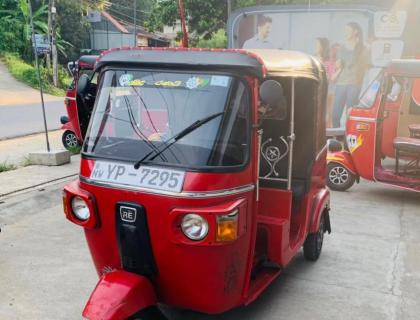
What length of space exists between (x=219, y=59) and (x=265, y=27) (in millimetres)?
8337

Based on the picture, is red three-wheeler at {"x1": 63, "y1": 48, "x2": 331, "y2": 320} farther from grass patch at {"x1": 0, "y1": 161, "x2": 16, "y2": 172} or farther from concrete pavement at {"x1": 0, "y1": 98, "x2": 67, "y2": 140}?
concrete pavement at {"x1": 0, "y1": 98, "x2": 67, "y2": 140}

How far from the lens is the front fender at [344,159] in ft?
26.0

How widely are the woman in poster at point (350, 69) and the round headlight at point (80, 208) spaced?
844cm

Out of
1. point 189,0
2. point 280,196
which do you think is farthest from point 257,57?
point 189,0

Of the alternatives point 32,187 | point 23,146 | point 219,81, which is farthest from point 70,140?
point 219,81

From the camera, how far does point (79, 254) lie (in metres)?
5.03

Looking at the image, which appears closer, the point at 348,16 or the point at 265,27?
the point at 348,16

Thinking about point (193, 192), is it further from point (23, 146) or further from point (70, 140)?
point (23, 146)

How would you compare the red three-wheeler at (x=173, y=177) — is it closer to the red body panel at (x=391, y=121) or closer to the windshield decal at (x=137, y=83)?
the windshield decal at (x=137, y=83)

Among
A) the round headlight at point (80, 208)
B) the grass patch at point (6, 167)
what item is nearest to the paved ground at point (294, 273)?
the round headlight at point (80, 208)

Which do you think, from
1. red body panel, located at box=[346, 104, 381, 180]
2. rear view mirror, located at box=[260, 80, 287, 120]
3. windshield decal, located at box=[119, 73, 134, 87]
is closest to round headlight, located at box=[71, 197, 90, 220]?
windshield decal, located at box=[119, 73, 134, 87]

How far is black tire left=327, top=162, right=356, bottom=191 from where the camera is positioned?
26.1 feet

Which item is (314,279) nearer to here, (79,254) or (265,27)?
(79,254)

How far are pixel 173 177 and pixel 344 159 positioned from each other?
5481 mm
